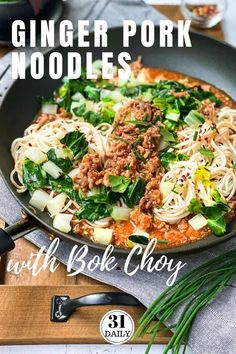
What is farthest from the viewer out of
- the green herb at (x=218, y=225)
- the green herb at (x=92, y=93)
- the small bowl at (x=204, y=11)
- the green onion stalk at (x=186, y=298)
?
the small bowl at (x=204, y=11)

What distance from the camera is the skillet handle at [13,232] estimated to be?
2.98 m

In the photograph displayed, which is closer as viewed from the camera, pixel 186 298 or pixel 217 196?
pixel 186 298

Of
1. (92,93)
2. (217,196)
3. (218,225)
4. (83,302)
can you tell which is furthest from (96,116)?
(83,302)

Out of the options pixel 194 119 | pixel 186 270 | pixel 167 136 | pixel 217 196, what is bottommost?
pixel 186 270

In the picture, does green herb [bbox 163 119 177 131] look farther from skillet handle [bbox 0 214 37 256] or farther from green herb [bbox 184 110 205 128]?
skillet handle [bbox 0 214 37 256]

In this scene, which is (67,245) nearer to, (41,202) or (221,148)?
(41,202)

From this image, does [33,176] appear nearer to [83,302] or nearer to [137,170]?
[137,170]

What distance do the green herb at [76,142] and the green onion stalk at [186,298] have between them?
3.28 ft

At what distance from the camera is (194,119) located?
12.0ft

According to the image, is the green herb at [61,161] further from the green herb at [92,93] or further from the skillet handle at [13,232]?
the green herb at [92,93]

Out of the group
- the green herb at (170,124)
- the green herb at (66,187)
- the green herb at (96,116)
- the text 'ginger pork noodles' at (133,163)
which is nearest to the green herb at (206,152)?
the text 'ginger pork noodles' at (133,163)

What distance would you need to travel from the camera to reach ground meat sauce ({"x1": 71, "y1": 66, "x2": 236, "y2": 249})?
3.22 m

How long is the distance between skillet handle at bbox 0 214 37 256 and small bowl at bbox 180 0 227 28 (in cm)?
248

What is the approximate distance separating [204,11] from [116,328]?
9.50 ft
